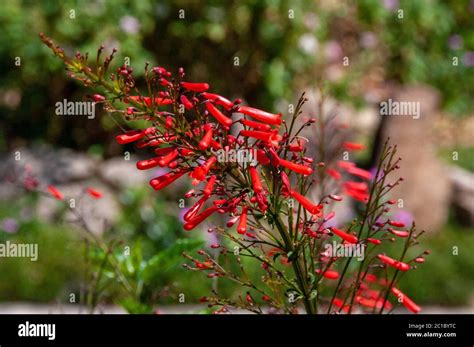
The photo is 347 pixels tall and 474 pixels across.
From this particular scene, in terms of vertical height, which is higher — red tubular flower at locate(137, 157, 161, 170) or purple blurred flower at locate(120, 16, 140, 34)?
purple blurred flower at locate(120, 16, 140, 34)

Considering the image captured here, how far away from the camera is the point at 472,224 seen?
7.10 meters

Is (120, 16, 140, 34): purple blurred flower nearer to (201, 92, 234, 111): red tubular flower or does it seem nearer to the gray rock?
the gray rock

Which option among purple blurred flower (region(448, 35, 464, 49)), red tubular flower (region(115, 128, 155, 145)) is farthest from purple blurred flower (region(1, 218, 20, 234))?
purple blurred flower (region(448, 35, 464, 49))

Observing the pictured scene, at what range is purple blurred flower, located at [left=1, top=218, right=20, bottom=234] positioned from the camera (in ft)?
19.2

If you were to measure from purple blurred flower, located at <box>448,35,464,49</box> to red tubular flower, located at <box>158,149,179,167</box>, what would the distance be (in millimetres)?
8166

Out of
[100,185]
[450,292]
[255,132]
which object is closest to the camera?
[255,132]

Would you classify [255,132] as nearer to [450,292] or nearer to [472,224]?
[450,292]

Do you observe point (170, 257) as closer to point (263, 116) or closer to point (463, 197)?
point (263, 116)

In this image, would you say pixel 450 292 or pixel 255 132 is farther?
pixel 450 292

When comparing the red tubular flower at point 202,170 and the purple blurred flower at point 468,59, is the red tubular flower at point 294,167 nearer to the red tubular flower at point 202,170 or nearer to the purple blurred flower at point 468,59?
the red tubular flower at point 202,170

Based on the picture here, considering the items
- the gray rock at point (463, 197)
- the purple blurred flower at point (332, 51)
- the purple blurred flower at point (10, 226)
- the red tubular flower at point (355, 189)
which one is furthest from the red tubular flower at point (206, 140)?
the purple blurred flower at point (332, 51)

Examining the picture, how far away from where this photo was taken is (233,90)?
8.11 meters

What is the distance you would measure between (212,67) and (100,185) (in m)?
2.09

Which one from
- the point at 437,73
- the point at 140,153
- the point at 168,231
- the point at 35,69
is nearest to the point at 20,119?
the point at 35,69
